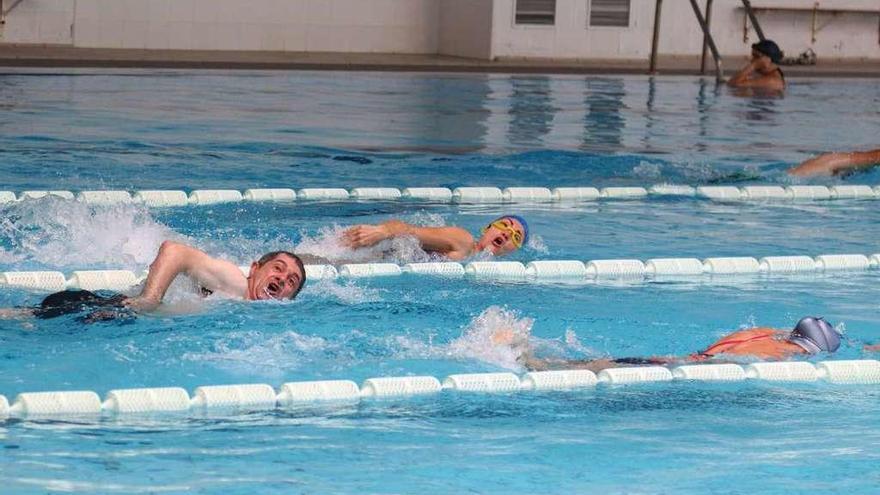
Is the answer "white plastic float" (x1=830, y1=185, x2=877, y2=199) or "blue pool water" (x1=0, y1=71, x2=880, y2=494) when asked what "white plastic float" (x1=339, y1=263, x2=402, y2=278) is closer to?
"blue pool water" (x1=0, y1=71, x2=880, y2=494)

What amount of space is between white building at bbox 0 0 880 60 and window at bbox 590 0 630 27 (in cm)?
1

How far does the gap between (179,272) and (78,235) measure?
153 centimetres

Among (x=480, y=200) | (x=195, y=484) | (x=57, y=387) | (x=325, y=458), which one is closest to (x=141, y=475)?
(x=195, y=484)

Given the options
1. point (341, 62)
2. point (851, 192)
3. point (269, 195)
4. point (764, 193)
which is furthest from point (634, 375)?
point (341, 62)

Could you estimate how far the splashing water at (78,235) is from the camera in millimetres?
6535

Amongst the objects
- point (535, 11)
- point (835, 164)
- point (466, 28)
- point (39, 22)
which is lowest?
point (835, 164)

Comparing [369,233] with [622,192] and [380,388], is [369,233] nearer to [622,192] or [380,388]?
[380,388]

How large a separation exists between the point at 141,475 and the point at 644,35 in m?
16.1

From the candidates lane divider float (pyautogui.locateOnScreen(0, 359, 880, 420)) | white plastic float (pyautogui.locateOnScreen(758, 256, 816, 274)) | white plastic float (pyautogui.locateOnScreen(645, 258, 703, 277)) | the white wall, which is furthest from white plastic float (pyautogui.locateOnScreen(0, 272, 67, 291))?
the white wall

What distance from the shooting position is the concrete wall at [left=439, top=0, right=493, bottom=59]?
717 inches

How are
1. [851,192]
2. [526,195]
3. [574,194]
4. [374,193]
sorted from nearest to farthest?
1. [374,193]
2. [526,195]
3. [574,194]
4. [851,192]

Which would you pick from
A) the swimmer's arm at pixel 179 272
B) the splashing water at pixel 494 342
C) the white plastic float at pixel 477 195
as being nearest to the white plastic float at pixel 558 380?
the splashing water at pixel 494 342

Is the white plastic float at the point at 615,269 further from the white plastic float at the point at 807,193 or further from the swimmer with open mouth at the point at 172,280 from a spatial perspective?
the white plastic float at the point at 807,193

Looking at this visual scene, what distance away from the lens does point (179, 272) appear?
17.7 ft
